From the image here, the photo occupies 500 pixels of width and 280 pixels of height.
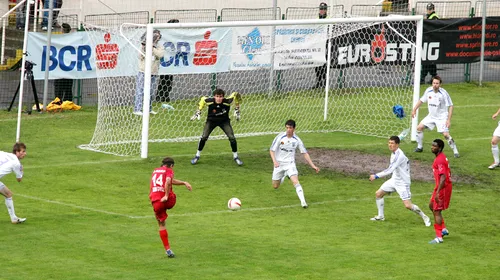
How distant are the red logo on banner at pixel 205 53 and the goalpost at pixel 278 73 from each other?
0.03 m

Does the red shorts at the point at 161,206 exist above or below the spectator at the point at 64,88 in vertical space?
below

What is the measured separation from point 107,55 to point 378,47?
9.04 m

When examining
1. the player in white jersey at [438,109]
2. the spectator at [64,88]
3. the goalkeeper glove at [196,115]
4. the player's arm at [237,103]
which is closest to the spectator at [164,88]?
the goalkeeper glove at [196,115]

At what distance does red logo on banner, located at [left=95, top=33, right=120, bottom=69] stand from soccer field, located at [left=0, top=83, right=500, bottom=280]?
7.53 ft

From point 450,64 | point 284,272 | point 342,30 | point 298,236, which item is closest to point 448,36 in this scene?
point 450,64

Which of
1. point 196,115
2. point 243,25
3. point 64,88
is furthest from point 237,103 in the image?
point 64,88

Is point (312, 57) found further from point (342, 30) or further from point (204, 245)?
point (204, 245)

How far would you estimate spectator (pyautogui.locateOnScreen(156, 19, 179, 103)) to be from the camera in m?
30.7

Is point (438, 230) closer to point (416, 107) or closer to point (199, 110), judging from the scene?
point (416, 107)

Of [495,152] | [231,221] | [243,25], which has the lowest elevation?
[231,221]

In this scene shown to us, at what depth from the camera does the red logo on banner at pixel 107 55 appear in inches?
1155

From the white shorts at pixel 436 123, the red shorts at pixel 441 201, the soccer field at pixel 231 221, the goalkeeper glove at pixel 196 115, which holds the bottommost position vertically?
the soccer field at pixel 231 221

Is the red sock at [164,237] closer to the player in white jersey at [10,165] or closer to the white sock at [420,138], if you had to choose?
the player in white jersey at [10,165]

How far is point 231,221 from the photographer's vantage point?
819 inches
